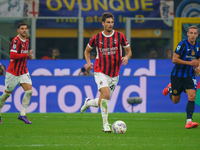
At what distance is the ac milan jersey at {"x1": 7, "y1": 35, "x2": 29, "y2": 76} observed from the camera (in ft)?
36.1

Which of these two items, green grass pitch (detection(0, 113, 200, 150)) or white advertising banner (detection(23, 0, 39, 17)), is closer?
green grass pitch (detection(0, 113, 200, 150))

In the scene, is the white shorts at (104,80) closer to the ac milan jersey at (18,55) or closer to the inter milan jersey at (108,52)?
the inter milan jersey at (108,52)

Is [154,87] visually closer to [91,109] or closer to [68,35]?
[91,109]

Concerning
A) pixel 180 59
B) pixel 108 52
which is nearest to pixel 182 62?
pixel 180 59

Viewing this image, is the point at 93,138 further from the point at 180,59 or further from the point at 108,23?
the point at 180,59

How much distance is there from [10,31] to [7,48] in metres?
0.56

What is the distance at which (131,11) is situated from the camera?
19812 millimetres

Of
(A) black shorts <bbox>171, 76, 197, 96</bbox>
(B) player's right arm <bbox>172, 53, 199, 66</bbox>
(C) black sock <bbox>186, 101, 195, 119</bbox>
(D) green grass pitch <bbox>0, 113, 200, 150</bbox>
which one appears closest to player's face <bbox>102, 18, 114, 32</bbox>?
(B) player's right arm <bbox>172, 53, 199, 66</bbox>

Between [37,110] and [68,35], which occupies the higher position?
[68,35]

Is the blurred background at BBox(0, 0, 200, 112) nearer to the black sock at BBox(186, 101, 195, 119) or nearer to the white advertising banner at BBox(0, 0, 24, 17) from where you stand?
the white advertising banner at BBox(0, 0, 24, 17)

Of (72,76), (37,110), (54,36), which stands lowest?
(37,110)

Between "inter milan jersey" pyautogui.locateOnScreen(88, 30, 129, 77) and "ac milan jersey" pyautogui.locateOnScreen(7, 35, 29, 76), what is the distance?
2216mm

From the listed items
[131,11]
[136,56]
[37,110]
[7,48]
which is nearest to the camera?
[37,110]

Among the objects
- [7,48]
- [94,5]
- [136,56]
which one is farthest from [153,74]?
[7,48]
